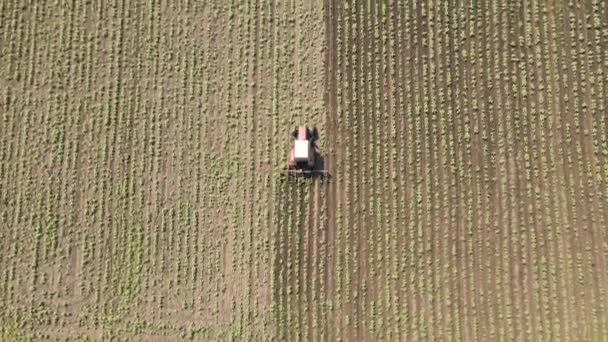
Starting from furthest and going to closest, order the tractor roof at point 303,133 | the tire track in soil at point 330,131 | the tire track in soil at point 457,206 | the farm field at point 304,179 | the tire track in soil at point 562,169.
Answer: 1. the tractor roof at point 303,133
2. the tire track in soil at point 330,131
3. the farm field at point 304,179
4. the tire track in soil at point 457,206
5. the tire track in soil at point 562,169

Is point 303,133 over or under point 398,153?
over

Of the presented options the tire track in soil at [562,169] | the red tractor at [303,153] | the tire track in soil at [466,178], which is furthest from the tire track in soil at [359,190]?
the tire track in soil at [562,169]

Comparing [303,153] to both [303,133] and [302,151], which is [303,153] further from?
[303,133]

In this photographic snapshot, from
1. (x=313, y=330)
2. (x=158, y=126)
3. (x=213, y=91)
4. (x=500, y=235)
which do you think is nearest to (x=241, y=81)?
(x=213, y=91)

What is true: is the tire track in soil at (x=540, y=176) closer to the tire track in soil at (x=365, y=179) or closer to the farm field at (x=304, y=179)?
the farm field at (x=304, y=179)

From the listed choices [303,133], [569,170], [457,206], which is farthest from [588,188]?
[303,133]

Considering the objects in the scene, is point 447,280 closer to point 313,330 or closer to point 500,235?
point 500,235

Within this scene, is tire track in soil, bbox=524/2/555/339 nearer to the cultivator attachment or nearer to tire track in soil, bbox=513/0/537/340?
tire track in soil, bbox=513/0/537/340
